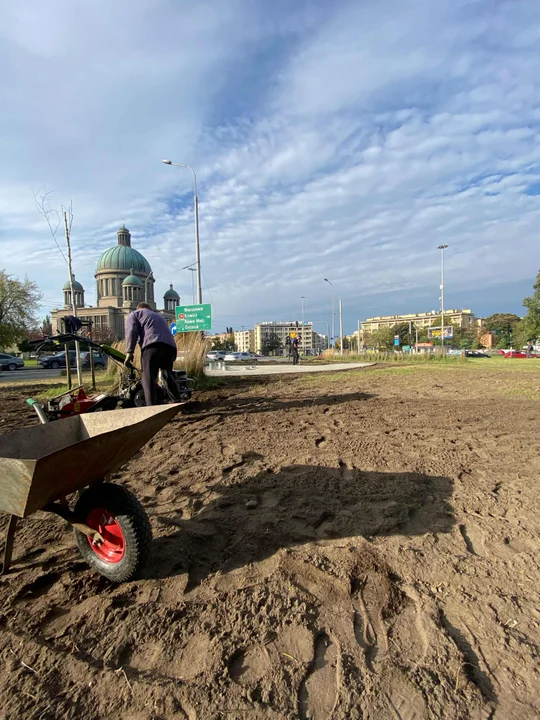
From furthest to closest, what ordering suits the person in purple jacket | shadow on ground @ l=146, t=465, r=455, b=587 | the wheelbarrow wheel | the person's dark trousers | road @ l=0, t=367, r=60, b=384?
1. road @ l=0, t=367, r=60, b=384
2. the person in purple jacket
3. the person's dark trousers
4. shadow on ground @ l=146, t=465, r=455, b=587
5. the wheelbarrow wheel

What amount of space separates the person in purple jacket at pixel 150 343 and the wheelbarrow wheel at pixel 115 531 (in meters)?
3.06

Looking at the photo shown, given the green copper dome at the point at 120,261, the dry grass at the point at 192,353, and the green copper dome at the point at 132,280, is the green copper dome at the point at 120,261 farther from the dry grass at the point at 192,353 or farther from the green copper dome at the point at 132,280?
the dry grass at the point at 192,353

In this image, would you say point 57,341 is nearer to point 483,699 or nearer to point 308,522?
point 308,522

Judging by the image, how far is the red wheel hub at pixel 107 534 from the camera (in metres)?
2.23

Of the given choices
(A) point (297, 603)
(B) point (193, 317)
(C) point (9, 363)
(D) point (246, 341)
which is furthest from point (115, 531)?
(D) point (246, 341)

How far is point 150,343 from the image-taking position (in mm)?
5457

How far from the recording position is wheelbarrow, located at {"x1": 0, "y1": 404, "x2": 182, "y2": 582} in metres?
1.83

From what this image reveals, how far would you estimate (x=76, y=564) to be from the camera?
2.40m

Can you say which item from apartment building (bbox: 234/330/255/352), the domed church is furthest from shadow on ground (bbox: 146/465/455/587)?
apartment building (bbox: 234/330/255/352)

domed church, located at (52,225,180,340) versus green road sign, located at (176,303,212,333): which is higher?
domed church, located at (52,225,180,340)

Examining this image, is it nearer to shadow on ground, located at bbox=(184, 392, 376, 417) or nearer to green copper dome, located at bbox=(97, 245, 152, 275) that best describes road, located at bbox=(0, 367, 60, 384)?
shadow on ground, located at bbox=(184, 392, 376, 417)

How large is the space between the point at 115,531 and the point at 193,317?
39.6ft

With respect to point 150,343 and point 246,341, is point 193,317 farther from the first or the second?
point 246,341

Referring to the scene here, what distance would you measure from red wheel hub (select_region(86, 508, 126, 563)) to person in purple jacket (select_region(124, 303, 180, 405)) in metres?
3.06
